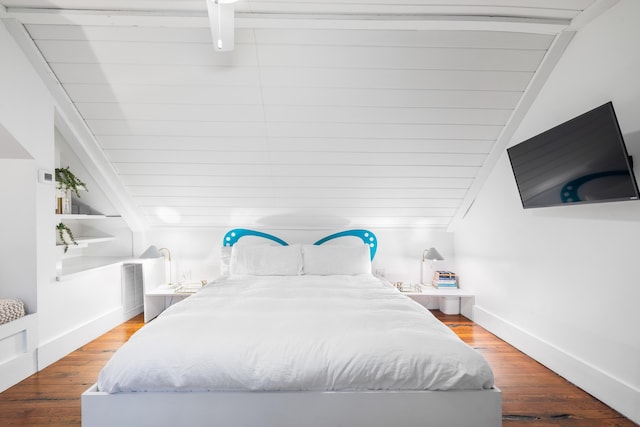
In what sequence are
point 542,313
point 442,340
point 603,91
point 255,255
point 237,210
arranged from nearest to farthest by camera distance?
point 442,340 < point 603,91 < point 542,313 < point 255,255 < point 237,210

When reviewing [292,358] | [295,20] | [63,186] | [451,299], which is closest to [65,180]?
[63,186]

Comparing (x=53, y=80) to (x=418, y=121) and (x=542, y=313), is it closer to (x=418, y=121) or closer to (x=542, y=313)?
(x=418, y=121)

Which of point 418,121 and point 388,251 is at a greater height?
point 418,121

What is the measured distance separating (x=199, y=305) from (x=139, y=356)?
0.66 meters

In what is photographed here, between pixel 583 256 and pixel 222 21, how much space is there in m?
2.67

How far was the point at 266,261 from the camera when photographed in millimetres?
3377

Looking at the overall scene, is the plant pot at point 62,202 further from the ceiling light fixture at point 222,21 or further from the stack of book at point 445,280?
the stack of book at point 445,280

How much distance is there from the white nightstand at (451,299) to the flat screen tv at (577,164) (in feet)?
4.56

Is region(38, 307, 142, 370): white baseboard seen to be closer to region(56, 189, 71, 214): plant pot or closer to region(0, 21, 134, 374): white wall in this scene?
region(0, 21, 134, 374): white wall

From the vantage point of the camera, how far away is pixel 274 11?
6.96 feet

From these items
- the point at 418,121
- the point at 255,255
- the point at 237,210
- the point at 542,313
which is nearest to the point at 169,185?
the point at 237,210

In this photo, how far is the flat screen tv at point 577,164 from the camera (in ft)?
5.88

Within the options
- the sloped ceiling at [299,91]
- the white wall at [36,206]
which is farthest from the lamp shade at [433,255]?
the white wall at [36,206]

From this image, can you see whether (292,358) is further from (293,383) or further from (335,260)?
(335,260)
